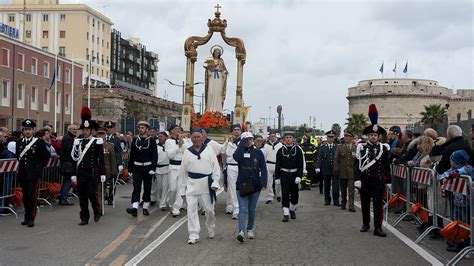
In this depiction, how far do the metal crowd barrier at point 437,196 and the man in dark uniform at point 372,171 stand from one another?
32.2 inches

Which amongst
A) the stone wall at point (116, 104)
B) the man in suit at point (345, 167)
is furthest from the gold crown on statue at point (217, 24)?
the stone wall at point (116, 104)

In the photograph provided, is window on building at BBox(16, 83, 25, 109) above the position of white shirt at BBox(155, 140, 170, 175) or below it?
above

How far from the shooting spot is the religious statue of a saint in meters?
22.6

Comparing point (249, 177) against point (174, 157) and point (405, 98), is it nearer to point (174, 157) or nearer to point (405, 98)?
point (174, 157)

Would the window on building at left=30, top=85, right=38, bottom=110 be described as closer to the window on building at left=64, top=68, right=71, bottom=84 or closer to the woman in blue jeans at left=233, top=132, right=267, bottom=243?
the window on building at left=64, top=68, right=71, bottom=84

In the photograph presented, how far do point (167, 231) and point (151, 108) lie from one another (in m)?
65.8

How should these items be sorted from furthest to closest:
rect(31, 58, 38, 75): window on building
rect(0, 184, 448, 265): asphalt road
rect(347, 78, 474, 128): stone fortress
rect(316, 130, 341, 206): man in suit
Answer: rect(347, 78, 474, 128): stone fortress < rect(31, 58, 38, 75): window on building < rect(316, 130, 341, 206): man in suit < rect(0, 184, 448, 265): asphalt road

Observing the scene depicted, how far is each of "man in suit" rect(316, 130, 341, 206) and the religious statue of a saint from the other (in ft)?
19.2

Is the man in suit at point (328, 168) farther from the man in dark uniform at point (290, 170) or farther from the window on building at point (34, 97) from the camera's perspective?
the window on building at point (34, 97)

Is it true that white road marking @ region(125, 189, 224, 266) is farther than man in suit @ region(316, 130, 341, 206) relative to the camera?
No

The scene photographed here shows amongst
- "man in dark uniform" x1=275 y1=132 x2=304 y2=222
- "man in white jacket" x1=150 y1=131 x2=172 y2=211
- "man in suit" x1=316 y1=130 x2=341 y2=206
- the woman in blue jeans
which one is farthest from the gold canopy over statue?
the woman in blue jeans

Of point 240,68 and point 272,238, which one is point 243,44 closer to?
point 240,68

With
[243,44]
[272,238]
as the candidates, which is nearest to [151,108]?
[243,44]

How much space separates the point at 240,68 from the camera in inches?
885
